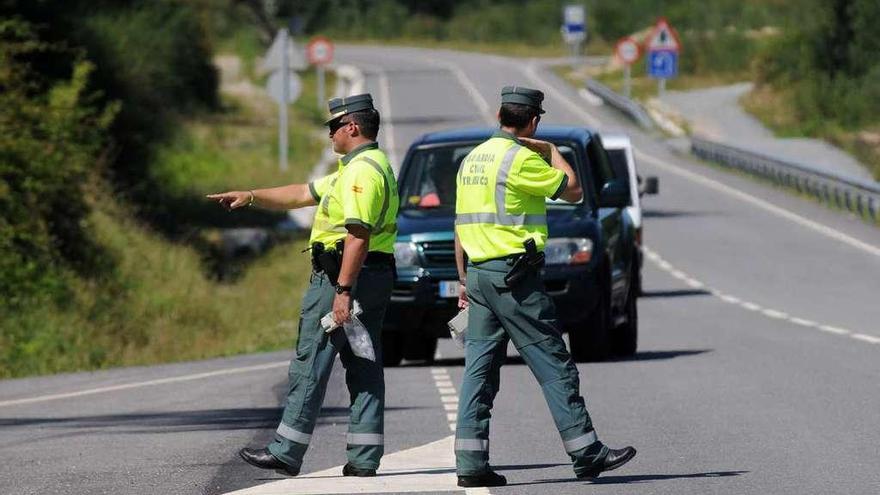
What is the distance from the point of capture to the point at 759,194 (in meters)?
42.8

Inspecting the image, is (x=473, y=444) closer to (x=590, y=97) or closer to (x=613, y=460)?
(x=613, y=460)

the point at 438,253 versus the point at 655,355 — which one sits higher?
the point at 438,253

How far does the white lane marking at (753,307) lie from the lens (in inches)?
799

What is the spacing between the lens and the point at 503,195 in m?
10.4

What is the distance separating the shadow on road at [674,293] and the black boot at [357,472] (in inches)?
643

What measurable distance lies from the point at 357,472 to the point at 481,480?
728mm

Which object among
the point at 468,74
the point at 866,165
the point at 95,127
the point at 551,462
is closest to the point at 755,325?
the point at 551,462

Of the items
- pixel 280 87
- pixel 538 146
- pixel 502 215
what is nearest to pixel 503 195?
pixel 502 215

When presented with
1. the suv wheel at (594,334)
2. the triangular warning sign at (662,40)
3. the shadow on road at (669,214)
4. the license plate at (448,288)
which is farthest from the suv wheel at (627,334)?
the triangular warning sign at (662,40)

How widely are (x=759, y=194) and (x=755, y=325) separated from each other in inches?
837

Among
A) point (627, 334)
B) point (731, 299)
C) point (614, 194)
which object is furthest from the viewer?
point (731, 299)

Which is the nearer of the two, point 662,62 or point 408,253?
point 408,253

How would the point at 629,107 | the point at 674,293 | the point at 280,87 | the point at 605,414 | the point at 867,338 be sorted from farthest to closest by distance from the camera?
1. the point at 629,107
2. the point at 280,87
3. the point at 674,293
4. the point at 867,338
5. the point at 605,414

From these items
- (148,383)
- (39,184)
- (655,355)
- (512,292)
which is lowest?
(655,355)
